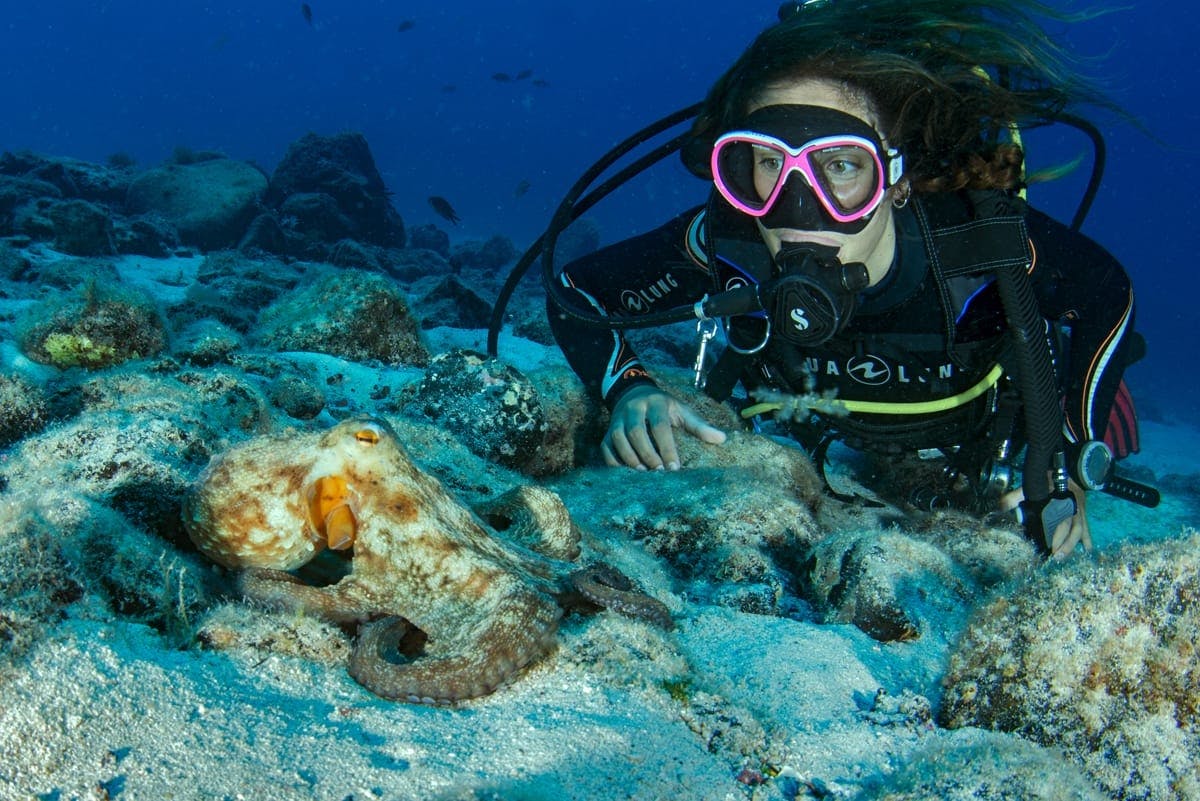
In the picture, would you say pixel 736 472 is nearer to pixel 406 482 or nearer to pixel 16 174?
pixel 406 482

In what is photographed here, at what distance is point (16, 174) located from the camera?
14773mm

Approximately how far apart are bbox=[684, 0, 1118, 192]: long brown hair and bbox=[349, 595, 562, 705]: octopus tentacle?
323 cm

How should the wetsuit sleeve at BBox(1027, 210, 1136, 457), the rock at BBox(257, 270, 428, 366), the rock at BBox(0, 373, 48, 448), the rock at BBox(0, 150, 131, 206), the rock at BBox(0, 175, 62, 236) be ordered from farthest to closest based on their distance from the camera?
1. the rock at BBox(0, 150, 131, 206)
2. the rock at BBox(0, 175, 62, 236)
3. the rock at BBox(257, 270, 428, 366)
4. the wetsuit sleeve at BBox(1027, 210, 1136, 457)
5. the rock at BBox(0, 373, 48, 448)

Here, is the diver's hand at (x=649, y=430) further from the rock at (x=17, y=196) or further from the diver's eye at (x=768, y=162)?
the rock at (x=17, y=196)

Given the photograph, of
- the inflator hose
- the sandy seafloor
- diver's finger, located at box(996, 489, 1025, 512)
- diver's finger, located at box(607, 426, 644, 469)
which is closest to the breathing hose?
the inflator hose

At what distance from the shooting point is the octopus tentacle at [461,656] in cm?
168

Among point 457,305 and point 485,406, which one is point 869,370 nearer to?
point 485,406

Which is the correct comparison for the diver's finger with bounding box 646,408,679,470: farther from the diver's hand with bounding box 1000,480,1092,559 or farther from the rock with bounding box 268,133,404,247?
the rock with bounding box 268,133,404,247

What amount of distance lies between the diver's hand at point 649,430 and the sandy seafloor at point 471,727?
206cm

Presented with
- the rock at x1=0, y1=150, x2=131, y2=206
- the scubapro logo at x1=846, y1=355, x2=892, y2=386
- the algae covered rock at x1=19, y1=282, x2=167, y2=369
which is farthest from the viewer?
the rock at x1=0, y1=150, x2=131, y2=206

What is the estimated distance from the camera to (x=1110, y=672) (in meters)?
1.88

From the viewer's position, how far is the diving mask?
11.4ft

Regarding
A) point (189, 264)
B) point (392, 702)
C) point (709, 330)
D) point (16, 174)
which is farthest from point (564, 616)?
point (16, 174)

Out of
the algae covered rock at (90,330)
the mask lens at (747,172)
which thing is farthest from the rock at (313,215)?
the mask lens at (747,172)
